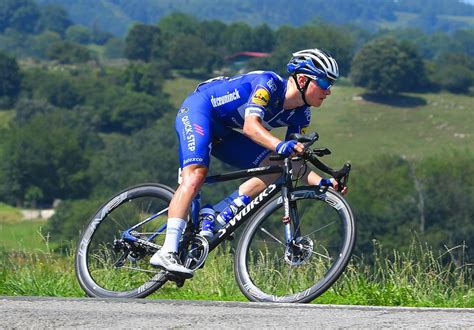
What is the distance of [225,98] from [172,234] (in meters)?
0.94

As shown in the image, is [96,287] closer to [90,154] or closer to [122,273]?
[122,273]

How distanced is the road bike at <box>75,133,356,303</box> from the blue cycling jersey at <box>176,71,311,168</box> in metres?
0.23

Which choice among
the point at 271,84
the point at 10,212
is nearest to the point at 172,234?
the point at 271,84

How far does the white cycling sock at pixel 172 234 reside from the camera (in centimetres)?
727

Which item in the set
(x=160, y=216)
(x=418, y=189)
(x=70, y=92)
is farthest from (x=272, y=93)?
(x=70, y=92)

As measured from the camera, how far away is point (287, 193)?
7281 mm

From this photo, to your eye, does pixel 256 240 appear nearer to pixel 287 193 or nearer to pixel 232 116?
pixel 287 193

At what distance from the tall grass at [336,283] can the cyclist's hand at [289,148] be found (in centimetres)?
101

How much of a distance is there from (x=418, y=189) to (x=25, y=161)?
49.8 metres

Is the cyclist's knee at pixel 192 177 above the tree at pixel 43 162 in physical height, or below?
above

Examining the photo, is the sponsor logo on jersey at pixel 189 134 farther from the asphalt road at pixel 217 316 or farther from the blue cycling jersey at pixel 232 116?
the asphalt road at pixel 217 316

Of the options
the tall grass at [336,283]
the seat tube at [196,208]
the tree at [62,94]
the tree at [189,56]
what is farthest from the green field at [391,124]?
the seat tube at [196,208]

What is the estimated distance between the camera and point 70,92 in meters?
160

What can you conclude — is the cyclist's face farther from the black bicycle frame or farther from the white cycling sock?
the white cycling sock
